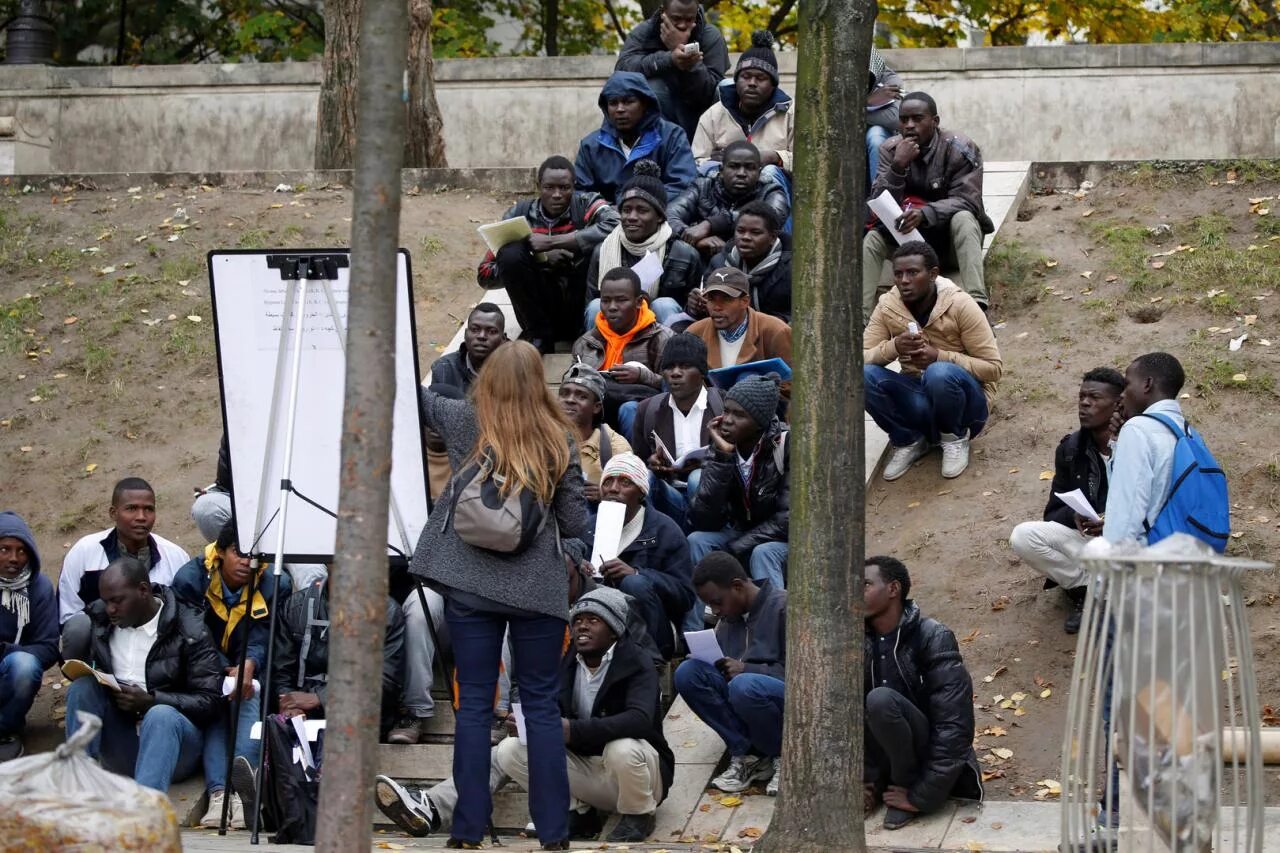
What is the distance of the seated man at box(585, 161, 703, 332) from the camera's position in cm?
1162

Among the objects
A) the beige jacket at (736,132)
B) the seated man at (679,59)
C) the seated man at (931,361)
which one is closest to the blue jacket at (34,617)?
the seated man at (931,361)

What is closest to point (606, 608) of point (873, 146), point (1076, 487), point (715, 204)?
point (1076, 487)

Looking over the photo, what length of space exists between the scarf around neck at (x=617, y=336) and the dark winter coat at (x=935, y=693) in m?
3.36

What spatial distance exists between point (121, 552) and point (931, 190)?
18.4 feet

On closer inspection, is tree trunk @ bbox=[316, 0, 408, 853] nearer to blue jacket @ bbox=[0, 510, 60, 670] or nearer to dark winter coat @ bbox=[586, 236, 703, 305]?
blue jacket @ bbox=[0, 510, 60, 670]

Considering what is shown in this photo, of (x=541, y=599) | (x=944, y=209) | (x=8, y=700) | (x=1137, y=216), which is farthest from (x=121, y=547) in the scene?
(x=1137, y=216)

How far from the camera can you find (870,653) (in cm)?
808

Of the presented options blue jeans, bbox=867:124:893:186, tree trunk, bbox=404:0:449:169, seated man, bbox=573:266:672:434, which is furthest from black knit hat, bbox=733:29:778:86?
tree trunk, bbox=404:0:449:169

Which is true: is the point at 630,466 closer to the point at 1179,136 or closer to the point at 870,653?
the point at 870,653

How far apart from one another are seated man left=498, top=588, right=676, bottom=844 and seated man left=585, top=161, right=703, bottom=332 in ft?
12.0

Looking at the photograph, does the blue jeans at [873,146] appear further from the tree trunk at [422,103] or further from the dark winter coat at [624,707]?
the dark winter coat at [624,707]

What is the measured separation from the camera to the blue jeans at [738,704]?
8117mm

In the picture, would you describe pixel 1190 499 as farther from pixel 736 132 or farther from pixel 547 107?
pixel 547 107

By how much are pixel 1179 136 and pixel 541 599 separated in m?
11.3
